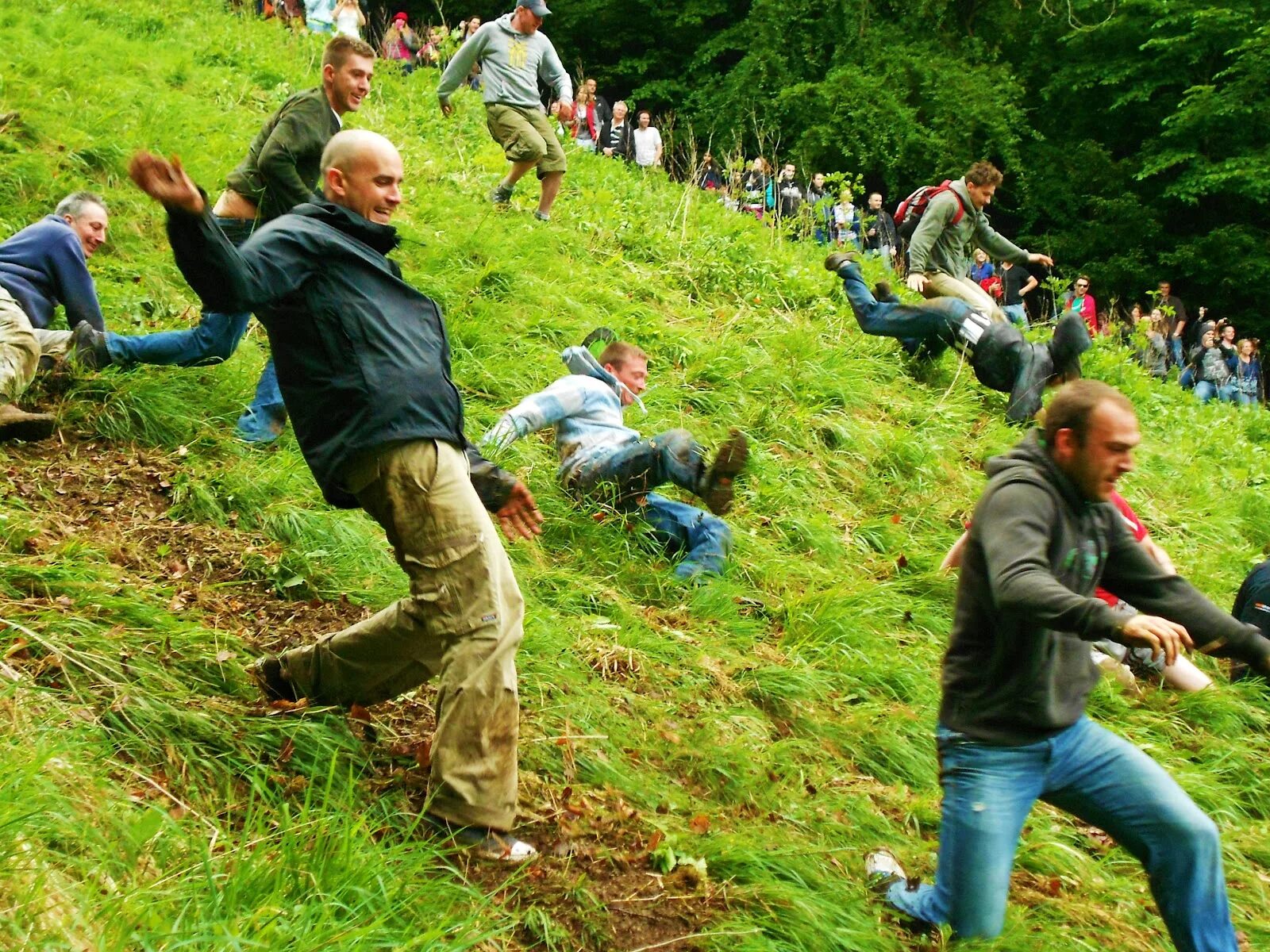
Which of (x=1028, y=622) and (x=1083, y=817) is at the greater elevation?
(x=1028, y=622)

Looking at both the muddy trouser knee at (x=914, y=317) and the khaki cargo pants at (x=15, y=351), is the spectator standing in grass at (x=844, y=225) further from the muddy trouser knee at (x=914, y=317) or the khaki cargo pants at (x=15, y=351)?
the khaki cargo pants at (x=15, y=351)

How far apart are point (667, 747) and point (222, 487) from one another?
2.37 metres

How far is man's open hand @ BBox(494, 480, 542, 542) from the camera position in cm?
377

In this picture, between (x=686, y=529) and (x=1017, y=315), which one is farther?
(x=1017, y=315)

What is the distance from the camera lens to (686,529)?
234 inches

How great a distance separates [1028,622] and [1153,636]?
35cm

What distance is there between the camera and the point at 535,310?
826cm

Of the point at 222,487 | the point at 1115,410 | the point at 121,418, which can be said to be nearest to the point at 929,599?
the point at 1115,410

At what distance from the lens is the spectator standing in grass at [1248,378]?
15.8m

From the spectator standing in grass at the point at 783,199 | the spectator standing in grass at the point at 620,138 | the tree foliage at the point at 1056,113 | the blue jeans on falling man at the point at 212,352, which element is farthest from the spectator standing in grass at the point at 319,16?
the blue jeans on falling man at the point at 212,352

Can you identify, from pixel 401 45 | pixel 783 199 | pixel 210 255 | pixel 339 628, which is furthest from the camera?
pixel 401 45

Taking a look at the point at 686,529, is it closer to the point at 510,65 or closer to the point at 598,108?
the point at 510,65

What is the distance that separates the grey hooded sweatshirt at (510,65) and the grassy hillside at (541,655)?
55.4 inches

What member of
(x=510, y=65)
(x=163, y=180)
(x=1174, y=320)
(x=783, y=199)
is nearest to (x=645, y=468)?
(x=163, y=180)
